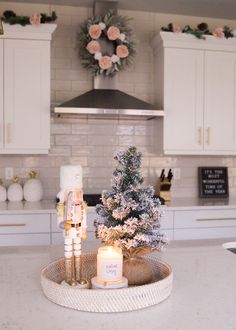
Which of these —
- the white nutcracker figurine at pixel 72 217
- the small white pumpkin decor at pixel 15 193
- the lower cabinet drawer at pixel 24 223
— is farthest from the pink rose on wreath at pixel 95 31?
the white nutcracker figurine at pixel 72 217

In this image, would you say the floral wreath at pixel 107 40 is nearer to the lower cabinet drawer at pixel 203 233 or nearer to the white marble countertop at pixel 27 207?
the white marble countertop at pixel 27 207

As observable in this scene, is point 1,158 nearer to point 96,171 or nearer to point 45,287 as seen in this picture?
point 96,171

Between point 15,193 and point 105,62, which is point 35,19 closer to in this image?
point 105,62

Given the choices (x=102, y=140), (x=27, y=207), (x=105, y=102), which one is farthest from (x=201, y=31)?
(x=27, y=207)

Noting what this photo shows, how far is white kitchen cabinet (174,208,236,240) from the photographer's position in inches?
131

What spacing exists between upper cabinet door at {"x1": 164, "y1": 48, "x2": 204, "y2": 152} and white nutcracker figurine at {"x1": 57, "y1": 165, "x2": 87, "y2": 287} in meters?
2.47

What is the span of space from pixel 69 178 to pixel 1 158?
263cm

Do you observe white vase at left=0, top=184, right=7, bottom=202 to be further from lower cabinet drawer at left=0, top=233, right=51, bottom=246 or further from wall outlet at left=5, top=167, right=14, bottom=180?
lower cabinet drawer at left=0, top=233, right=51, bottom=246

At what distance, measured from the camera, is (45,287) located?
115 centimetres

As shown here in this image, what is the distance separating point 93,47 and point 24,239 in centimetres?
181

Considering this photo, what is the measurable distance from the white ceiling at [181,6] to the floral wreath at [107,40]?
0.21 metres

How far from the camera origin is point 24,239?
3.07m

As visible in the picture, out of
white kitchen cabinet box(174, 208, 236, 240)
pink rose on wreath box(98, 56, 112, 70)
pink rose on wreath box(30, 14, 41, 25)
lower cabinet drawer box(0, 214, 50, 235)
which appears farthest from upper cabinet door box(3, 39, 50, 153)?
white kitchen cabinet box(174, 208, 236, 240)

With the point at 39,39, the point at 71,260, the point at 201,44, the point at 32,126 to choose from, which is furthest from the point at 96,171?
the point at 71,260
